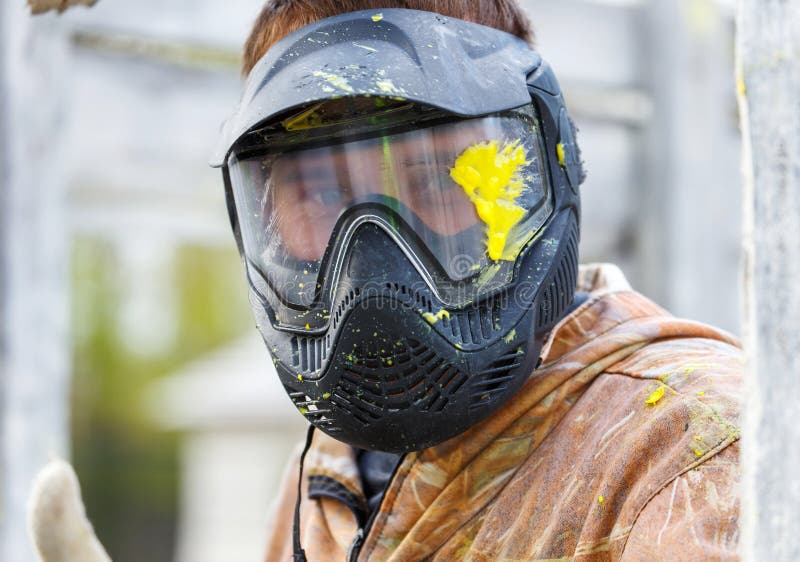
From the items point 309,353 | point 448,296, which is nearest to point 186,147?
point 309,353

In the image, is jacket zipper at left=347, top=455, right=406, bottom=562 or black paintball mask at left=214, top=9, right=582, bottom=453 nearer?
black paintball mask at left=214, top=9, right=582, bottom=453

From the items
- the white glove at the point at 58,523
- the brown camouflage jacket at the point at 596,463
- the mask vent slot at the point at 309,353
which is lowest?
the white glove at the point at 58,523

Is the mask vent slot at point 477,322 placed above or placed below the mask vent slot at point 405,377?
above

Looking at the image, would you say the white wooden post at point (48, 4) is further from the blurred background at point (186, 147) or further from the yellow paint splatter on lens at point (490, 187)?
the blurred background at point (186, 147)

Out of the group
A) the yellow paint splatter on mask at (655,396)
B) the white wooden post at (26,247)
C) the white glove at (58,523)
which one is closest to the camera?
the yellow paint splatter on mask at (655,396)

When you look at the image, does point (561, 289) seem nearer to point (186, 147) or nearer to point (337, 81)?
point (337, 81)

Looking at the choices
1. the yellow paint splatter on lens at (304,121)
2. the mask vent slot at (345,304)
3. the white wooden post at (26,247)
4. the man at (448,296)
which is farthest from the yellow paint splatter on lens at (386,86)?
the white wooden post at (26,247)

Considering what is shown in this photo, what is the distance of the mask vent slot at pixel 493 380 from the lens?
4.83ft

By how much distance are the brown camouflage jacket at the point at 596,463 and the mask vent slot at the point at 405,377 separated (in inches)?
4.8

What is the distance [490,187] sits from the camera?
5.07ft

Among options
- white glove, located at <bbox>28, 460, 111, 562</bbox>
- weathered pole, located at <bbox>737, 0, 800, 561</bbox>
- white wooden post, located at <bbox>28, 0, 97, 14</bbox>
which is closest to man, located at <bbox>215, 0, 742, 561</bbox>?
white wooden post, located at <bbox>28, 0, 97, 14</bbox>

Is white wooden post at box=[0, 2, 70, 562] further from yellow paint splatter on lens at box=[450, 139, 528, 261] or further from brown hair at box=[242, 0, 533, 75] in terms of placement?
yellow paint splatter on lens at box=[450, 139, 528, 261]

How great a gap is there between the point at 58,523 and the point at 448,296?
1.05 meters

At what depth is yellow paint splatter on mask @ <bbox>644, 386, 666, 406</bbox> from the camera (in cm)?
136
